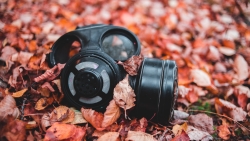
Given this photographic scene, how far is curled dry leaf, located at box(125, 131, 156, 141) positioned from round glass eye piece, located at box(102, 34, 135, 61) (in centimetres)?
51

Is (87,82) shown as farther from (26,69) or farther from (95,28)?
(26,69)

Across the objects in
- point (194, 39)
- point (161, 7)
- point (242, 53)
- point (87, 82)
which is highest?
point (161, 7)

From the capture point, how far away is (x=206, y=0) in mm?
3076

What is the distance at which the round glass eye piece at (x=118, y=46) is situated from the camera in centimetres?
163

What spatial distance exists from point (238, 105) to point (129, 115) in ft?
2.70

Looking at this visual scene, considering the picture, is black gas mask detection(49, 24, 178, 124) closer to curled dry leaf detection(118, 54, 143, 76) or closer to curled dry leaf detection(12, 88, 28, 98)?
curled dry leaf detection(118, 54, 143, 76)

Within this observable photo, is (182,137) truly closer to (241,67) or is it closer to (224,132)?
(224,132)

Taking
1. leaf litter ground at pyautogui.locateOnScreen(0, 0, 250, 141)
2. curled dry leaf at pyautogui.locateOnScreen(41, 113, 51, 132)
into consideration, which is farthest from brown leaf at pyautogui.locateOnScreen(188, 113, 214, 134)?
curled dry leaf at pyautogui.locateOnScreen(41, 113, 51, 132)

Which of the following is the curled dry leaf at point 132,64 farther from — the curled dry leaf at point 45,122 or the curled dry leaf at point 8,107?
the curled dry leaf at point 8,107

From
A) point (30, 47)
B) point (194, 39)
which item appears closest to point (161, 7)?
point (194, 39)

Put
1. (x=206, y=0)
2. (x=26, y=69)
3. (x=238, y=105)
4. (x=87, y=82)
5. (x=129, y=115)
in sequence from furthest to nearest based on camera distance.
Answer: (x=206, y=0) → (x=238, y=105) → (x=26, y=69) → (x=129, y=115) → (x=87, y=82)

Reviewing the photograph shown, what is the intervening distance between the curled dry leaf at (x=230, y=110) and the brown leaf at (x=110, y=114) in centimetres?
74

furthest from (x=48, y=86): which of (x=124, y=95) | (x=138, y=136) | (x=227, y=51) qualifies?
(x=227, y=51)

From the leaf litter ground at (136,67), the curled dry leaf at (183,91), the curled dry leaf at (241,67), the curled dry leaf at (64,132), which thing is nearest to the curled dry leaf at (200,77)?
the leaf litter ground at (136,67)
